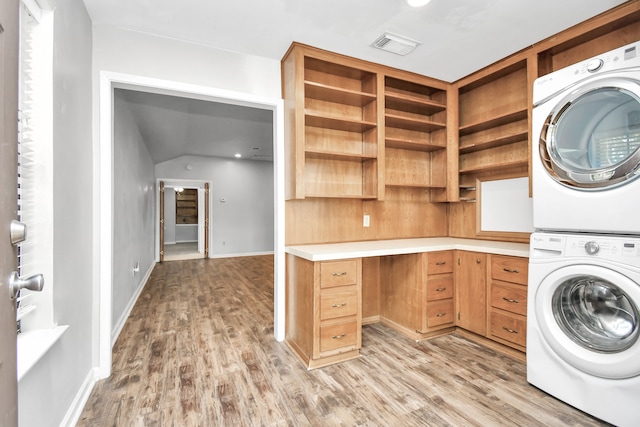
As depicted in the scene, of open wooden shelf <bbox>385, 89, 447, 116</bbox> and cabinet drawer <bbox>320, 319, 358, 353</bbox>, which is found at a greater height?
open wooden shelf <bbox>385, 89, 447, 116</bbox>

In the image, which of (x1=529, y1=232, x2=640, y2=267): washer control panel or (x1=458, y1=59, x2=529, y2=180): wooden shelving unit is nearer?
(x1=529, y1=232, x2=640, y2=267): washer control panel

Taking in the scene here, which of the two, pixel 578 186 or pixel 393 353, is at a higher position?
pixel 578 186

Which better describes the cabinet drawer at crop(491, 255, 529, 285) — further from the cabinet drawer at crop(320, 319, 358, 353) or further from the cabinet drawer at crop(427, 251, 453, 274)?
the cabinet drawer at crop(320, 319, 358, 353)

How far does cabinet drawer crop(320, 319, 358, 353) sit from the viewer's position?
225cm

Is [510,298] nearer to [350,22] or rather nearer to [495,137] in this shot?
[495,137]

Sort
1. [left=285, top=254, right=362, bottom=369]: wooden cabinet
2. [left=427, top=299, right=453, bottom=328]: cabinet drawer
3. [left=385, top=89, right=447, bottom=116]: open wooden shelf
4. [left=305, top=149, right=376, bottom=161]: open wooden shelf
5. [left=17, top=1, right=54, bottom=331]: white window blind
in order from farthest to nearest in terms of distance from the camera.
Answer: [left=385, top=89, right=447, bottom=116]: open wooden shelf → [left=427, top=299, right=453, bottom=328]: cabinet drawer → [left=305, top=149, right=376, bottom=161]: open wooden shelf → [left=285, top=254, right=362, bottom=369]: wooden cabinet → [left=17, top=1, right=54, bottom=331]: white window blind

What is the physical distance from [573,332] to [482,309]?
84cm

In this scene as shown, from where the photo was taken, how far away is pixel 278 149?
2688mm

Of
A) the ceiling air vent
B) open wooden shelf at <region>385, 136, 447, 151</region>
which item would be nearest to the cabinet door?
open wooden shelf at <region>385, 136, 447, 151</region>

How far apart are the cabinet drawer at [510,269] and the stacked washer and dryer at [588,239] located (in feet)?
1.26

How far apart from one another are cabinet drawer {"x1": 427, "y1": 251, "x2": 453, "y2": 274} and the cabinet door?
7 centimetres

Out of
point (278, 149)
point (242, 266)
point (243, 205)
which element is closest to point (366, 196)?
point (278, 149)

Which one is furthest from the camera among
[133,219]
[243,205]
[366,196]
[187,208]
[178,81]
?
[187,208]

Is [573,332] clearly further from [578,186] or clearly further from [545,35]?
[545,35]
